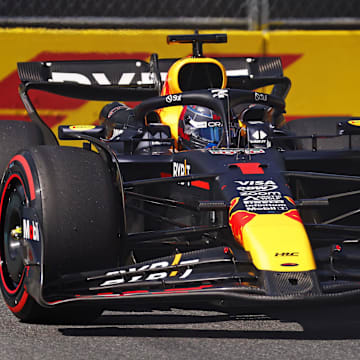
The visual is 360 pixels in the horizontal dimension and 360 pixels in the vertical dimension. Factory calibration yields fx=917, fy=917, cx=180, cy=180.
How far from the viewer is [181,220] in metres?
5.55

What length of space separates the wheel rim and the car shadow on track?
44cm

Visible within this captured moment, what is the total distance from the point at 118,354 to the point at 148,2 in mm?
6699

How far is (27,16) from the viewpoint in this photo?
31.4 feet

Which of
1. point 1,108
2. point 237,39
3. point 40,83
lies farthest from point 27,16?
point 40,83

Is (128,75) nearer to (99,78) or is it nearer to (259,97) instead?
(99,78)

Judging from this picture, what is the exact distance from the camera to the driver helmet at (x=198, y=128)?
5.96 meters

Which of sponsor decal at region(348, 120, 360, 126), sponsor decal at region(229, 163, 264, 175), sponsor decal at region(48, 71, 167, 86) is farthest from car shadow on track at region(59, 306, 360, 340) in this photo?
sponsor decal at region(48, 71, 167, 86)

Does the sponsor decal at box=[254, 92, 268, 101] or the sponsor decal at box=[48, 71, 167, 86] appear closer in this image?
the sponsor decal at box=[254, 92, 268, 101]

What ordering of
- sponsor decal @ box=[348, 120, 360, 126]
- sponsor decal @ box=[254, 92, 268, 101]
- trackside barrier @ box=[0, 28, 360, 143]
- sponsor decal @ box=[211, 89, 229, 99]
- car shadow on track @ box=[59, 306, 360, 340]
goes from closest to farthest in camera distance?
car shadow on track @ box=[59, 306, 360, 340] → sponsor decal @ box=[348, 120, 360, 126] → sponsor decal @ box=[211, 89, 229, 99] → sponsor decal @ box=[254, 92, 268, 101] → trackside barrier @ box=[0, 28, 360, 143]

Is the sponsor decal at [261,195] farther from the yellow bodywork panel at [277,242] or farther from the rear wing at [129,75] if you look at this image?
the rear wing at [129,75]

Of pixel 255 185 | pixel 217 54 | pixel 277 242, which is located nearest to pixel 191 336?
pixel 277 242

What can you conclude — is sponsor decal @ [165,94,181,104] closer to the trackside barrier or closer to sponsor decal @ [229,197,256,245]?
sponsor decal @ [229,197,256,245]

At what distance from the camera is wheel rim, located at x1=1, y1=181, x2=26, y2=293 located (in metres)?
4.64

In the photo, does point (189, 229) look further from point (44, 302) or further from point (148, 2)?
point (148, 2)
